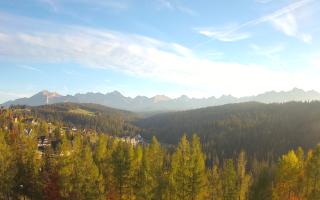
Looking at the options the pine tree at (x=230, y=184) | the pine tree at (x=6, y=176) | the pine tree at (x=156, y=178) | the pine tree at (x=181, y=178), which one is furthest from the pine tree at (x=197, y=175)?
the pine tree at (x=6, y=176)

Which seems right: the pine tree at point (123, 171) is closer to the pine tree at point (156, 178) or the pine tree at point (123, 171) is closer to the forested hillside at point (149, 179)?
the forested hillside at point (149, 179)

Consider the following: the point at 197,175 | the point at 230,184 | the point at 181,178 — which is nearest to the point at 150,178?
the point at 181,178

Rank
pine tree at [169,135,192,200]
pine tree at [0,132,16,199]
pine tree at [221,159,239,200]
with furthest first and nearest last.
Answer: pine tree at [0,132,16,199] → pine tree at [221,159,239,200] → pine tree at [169,135,192,200]

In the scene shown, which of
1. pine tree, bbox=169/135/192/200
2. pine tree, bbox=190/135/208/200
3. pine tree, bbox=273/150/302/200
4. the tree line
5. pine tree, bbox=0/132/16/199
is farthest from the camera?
pine tree, bbox=0/132/16/199

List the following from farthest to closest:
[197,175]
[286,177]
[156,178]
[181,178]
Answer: [156,178] → [286,177] → [181,178] → [197,175]

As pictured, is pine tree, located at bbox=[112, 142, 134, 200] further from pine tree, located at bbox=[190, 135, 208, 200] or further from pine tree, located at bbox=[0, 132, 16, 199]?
pine tree, located at bbox=[0, 132, 16, 199]

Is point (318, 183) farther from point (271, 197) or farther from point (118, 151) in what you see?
point (118, 151)

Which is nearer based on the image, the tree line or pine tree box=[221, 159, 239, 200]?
the tree line

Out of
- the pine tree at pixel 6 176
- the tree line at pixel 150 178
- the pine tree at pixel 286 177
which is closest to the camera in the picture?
the tree line at pixel 150 178

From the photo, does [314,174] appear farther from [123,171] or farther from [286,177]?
[123,171]

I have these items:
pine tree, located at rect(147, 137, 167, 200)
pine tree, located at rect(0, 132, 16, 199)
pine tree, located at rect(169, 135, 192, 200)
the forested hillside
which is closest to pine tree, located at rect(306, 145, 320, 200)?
the forested hillside

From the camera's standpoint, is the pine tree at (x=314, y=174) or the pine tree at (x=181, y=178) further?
the pine tree at (x=314, y=174)

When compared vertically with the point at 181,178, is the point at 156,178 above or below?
below

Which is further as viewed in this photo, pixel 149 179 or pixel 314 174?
pixel 314 174
